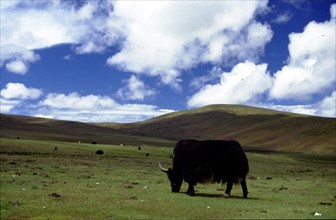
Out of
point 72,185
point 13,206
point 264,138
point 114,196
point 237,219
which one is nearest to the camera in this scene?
point 237,219

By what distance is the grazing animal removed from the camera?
26016 millimetres

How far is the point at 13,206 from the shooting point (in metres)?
20.4

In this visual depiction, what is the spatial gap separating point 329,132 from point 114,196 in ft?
512

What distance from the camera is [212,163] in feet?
87.0

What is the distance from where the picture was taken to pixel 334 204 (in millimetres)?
23078

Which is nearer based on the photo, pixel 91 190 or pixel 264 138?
pixel 91 190

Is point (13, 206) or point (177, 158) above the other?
point (177, 158)

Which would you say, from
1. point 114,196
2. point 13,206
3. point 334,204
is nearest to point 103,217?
point 13,206

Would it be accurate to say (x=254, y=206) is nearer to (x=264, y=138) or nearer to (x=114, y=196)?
(x=114, y=196)

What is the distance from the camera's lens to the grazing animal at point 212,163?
26.0m

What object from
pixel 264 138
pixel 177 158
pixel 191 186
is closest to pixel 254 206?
pixel 191 186

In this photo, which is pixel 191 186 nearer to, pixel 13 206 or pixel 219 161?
pixel 219 161

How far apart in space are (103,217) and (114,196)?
676cm

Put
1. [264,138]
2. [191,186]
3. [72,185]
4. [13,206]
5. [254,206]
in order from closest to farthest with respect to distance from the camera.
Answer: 1. [13,206]
2. [254,206]
3. [191,186]
4. [72,185]
5. [264,138]
